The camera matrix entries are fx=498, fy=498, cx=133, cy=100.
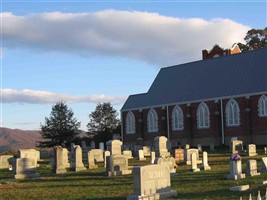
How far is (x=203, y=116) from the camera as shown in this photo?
53094 millimetres

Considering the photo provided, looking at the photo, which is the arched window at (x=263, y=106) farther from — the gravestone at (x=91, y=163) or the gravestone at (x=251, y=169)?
the gravestone at (x=251, y=169)

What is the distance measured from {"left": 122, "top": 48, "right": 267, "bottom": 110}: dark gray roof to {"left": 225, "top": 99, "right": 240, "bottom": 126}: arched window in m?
0.96

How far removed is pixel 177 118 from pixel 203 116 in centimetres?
381

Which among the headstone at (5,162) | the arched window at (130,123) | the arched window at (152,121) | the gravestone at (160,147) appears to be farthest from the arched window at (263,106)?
the headstone at (5,162)

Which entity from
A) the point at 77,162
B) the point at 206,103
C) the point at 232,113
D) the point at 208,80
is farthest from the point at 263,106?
the point at 77,162

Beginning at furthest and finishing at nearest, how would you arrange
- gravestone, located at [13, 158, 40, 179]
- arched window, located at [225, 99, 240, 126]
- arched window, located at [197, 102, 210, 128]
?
arched window, located at [197, 102, 210, 128] → arched window, located at [225, 99, 240, 126] → gravestone, located at [13, 158, 40, 179]

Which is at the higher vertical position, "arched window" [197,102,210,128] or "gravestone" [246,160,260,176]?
"arched window" [197,102,210,128]

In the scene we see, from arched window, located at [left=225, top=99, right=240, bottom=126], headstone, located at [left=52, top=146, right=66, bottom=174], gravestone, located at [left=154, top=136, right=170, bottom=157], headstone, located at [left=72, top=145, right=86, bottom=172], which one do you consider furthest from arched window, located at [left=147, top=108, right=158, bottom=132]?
headstone, located at [left=52, top=146, right=66, bottom=174]

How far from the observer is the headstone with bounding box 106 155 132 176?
24.8 metres

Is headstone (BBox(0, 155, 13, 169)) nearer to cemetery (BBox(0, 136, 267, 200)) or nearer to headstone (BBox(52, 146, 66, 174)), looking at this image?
cemetery (BBox(0, 136, 267, 200))

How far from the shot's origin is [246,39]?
73000 mm

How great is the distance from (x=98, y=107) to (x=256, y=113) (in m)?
34.8

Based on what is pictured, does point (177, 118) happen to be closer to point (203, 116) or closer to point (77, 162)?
point (203, 116)

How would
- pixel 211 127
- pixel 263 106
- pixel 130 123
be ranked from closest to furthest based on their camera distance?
pixel 263 106
pixel 211 127
pixel 130 123
